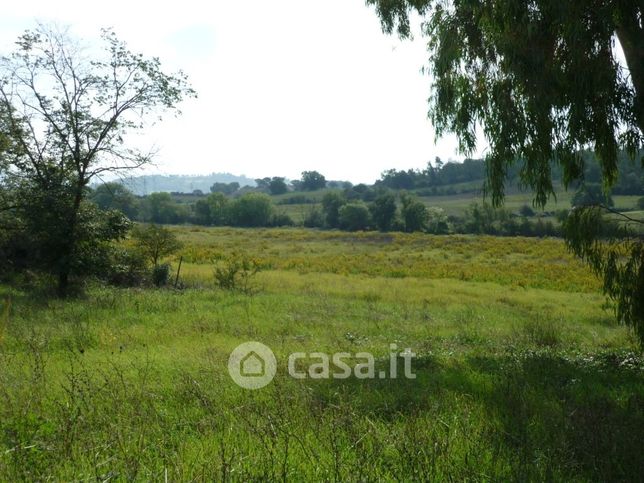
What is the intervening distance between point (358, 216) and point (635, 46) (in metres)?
84.3

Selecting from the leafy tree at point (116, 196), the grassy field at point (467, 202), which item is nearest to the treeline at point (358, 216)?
the grassy field at point (467, 202)

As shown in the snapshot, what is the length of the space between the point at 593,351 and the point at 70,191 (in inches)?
627

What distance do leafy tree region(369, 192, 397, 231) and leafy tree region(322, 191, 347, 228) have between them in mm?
8003

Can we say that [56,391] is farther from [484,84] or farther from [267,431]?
[484,84]

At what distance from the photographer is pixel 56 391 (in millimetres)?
5715

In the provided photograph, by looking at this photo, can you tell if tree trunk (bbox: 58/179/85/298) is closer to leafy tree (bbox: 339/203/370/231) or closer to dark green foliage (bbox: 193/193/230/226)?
leafy tree (bbox: 339/203/370/231)

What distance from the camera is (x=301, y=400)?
5.23 metres

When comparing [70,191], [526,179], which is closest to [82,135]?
[70,191]

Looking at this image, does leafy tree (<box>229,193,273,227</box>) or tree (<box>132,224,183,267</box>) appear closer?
tree (<box>132,224,183,267</box>)

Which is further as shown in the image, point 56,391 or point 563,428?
point 56,391

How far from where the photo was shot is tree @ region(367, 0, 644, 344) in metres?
6.88

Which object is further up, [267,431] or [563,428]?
[267,431]

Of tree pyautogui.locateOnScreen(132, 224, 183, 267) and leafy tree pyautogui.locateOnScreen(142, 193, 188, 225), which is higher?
leafy tree pyautogui.locateOnScreen(142, 193, 188, 225)

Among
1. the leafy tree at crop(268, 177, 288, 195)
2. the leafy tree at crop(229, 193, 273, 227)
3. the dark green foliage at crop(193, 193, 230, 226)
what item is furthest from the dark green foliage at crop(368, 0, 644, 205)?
the leafy tree at crop(268, 177, 288, 195)
